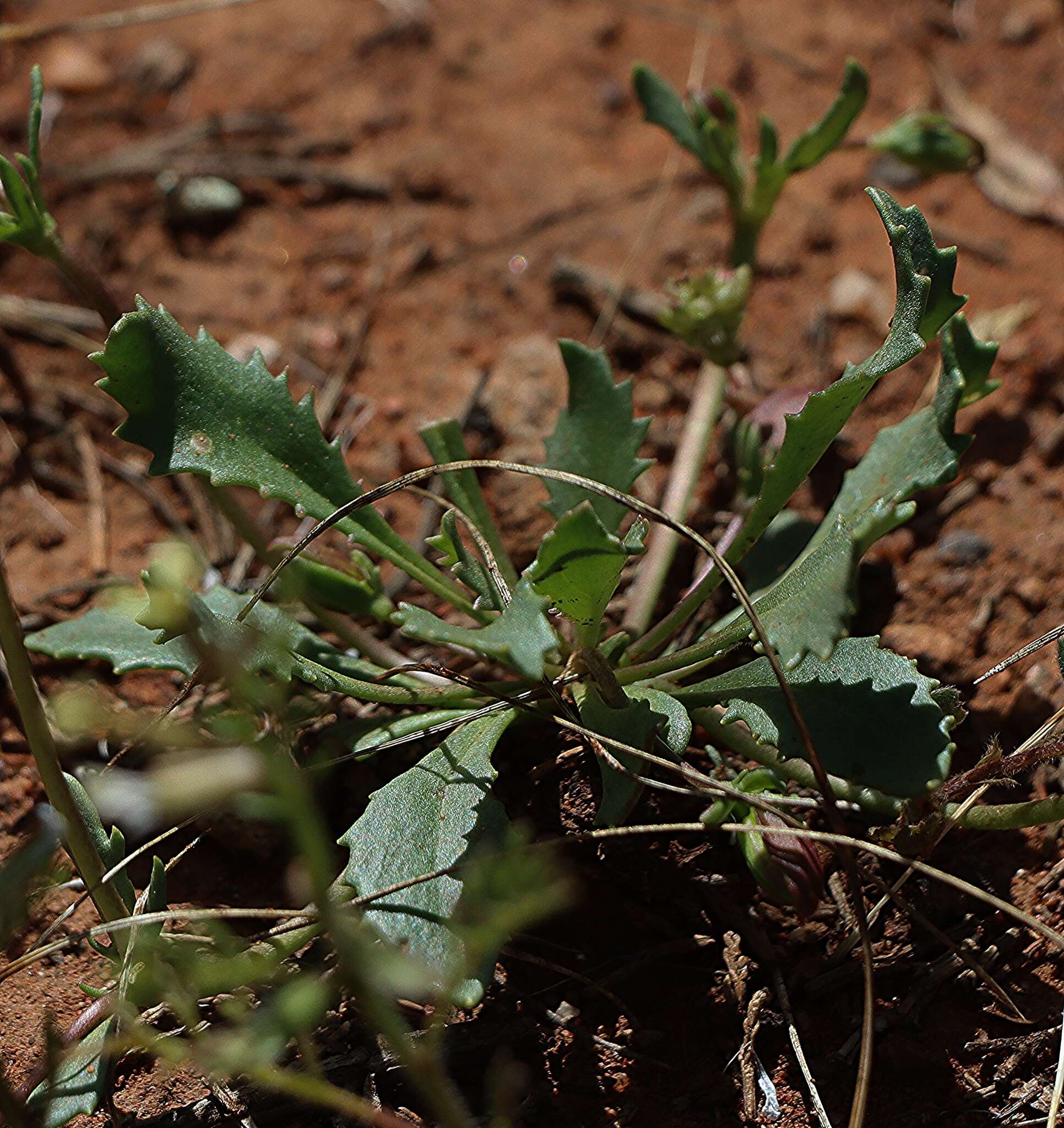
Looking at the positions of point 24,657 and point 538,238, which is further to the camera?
point 538,238

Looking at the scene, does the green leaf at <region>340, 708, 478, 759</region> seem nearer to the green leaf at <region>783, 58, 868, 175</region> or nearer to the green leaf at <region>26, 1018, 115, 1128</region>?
the green leaf at <region>26, 1018, 115, 1128</region>

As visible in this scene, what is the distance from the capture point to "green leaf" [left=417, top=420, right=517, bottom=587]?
89.0 inches

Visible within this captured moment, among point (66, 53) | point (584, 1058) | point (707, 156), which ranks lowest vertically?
point (584, 1058)

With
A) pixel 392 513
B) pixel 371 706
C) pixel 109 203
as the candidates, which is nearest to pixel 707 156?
pixel 392 513

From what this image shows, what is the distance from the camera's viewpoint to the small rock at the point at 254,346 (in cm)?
308

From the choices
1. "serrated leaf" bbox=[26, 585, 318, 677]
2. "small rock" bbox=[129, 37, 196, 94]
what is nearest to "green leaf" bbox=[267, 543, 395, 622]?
"serrated leaf" bbox=[26, 585, 318, 677]

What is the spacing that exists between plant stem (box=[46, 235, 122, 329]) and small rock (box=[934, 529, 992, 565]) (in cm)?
181

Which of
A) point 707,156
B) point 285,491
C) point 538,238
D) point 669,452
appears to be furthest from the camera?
point 538,238

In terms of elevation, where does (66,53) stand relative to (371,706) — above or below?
above

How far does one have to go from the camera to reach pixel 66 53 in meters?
3.65

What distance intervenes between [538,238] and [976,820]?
2114mm

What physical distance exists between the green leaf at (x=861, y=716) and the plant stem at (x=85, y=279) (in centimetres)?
137

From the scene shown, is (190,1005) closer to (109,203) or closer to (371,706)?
(371,706)

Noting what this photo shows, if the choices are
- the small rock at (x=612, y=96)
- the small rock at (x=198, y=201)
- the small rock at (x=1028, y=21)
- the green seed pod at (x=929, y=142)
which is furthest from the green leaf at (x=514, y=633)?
the small rock at (x=1028, y=21)
